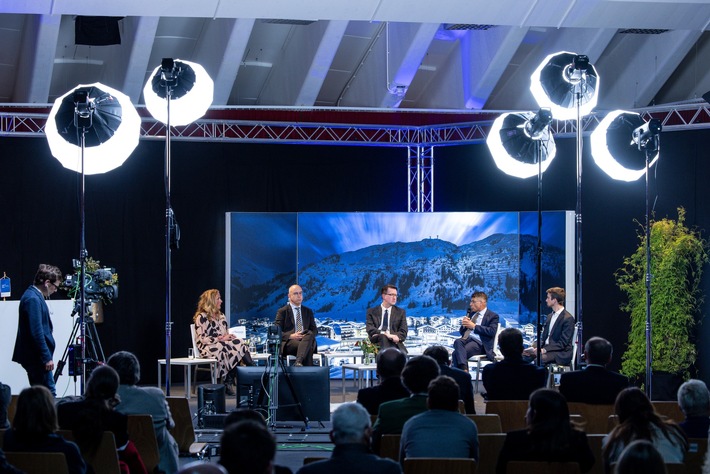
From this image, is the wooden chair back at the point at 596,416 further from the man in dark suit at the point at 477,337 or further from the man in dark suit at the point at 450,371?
the man in dark suit at the point at 477,337

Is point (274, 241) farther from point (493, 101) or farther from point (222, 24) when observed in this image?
point (493, 101)

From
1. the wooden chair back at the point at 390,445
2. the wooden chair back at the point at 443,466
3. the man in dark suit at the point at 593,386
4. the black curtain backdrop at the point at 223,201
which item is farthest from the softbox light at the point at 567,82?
the black curtain backdrop at the point at 223,201

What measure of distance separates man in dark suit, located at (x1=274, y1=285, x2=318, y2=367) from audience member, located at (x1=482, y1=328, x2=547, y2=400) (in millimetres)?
4879

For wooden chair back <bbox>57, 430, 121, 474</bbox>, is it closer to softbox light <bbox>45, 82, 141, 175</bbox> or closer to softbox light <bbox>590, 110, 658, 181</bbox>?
softbox light <bbox>45, 82, 141, 175</bbox>

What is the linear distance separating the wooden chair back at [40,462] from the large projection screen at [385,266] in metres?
8.07

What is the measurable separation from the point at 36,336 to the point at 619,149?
473cm

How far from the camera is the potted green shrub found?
438 inches

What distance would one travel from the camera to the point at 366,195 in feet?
43.6

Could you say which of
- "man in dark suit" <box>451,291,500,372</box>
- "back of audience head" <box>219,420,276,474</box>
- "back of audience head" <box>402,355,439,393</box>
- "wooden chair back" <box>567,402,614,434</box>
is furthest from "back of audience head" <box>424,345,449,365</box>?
"man in dark suit" <box>451,291,500,372</box>

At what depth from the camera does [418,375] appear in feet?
16.2

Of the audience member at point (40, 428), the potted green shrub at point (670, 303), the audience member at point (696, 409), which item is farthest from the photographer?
the potted green shrub at point (670, 303)

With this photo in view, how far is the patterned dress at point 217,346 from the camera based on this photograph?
432 inches

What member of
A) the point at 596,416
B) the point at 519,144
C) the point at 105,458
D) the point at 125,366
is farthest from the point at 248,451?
the point at 519,144

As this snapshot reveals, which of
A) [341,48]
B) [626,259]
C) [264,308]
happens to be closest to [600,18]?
[626,259]
